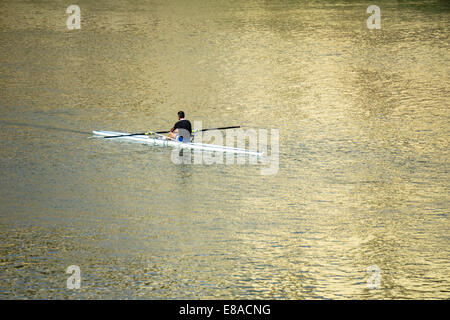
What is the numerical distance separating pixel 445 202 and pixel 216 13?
69.3 ft

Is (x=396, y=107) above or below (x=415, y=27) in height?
below

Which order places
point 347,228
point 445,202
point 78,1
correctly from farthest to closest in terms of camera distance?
point 78,1 → point 445,202 → point 347,228

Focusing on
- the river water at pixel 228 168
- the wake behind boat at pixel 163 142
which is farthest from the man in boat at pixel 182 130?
the river water at pixel 228 168

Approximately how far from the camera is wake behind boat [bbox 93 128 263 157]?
16062 mm

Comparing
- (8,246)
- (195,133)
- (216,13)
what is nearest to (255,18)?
(216,13)

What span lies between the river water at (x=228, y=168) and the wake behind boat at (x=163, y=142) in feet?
1.00

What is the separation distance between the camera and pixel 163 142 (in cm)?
1666

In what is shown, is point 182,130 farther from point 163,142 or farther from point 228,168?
point 228,168

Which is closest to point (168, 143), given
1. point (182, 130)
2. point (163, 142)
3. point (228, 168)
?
point (163, 142)

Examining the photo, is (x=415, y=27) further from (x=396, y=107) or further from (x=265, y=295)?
(x=265, y=295)

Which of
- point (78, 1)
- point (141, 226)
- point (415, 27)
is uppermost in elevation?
point (78, 1)

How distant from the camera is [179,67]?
24203mm

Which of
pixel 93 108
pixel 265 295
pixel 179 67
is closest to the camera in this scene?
pixel 265 295

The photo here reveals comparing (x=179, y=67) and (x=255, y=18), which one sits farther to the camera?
(x=255, y=18)
